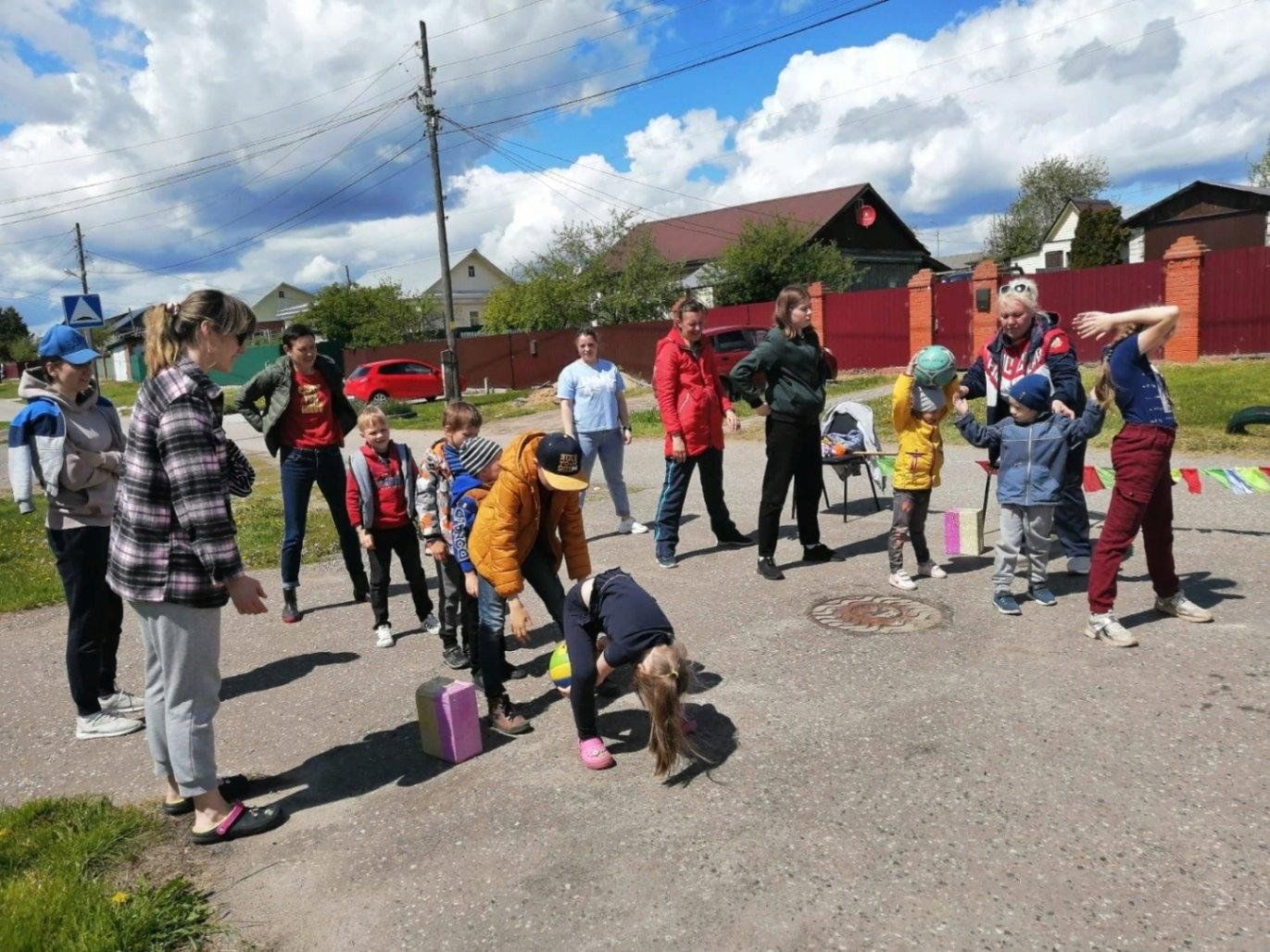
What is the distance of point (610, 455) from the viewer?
26.0 feet

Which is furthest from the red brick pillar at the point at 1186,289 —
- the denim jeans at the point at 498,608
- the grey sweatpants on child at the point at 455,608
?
the denim jeans at the point at 498,608

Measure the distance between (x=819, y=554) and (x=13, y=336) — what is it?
4538 inches

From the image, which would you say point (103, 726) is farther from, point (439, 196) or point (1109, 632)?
point (439, 196)

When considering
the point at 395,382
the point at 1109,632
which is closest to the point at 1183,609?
the point at 1109,632

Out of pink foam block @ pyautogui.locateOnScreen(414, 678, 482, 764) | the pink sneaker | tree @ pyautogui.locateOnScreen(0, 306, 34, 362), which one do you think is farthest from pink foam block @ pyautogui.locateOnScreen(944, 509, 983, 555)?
tree @ pyautogui.locateOnScreen(0, 306, 34, 362)

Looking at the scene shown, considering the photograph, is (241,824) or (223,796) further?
(223,796)

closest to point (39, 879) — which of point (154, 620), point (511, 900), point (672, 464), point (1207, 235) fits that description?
point (154, 620)

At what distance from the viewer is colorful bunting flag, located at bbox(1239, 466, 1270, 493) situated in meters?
6.11

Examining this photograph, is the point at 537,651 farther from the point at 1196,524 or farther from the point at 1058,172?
the point at 1058,172

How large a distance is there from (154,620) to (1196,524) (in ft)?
23.4

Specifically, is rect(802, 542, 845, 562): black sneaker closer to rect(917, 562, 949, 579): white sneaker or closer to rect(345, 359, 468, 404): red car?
rect(917, 562, 949, 579): white sneaker

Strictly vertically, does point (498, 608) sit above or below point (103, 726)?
above

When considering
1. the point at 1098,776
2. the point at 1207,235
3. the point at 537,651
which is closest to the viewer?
the point at 1098,776

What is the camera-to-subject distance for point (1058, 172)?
228 feet
